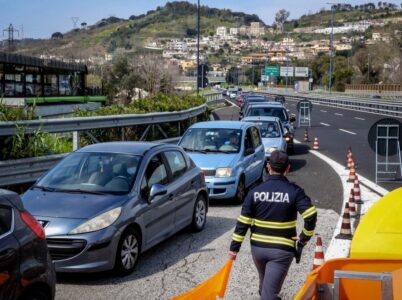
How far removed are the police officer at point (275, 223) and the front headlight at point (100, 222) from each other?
2190 mm

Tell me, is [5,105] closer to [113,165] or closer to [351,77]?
[113,165]

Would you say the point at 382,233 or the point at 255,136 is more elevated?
the point at 382,233

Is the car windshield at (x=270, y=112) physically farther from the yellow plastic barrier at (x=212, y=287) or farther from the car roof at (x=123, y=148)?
the yellow plastic barrier at (x=212, y=287)

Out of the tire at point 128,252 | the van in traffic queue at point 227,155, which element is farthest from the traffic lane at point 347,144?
the tire at point 128,252

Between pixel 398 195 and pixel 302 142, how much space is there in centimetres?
2081

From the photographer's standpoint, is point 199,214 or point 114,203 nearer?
point 114,203

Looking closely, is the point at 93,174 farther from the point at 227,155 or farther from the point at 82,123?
the point at 82,123

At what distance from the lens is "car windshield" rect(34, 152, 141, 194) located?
7.67 metres

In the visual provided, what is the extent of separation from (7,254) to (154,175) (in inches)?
153

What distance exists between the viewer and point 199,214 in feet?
31.0

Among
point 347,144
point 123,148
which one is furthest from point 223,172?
point 347,144

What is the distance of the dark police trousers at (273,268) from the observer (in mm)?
4926

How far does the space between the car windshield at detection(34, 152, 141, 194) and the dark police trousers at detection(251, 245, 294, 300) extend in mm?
2915

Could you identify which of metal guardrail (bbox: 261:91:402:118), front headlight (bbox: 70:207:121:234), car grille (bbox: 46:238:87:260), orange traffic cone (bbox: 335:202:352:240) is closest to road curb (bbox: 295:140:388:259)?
orange traffic cone (bbox: 335:202:352:240)
